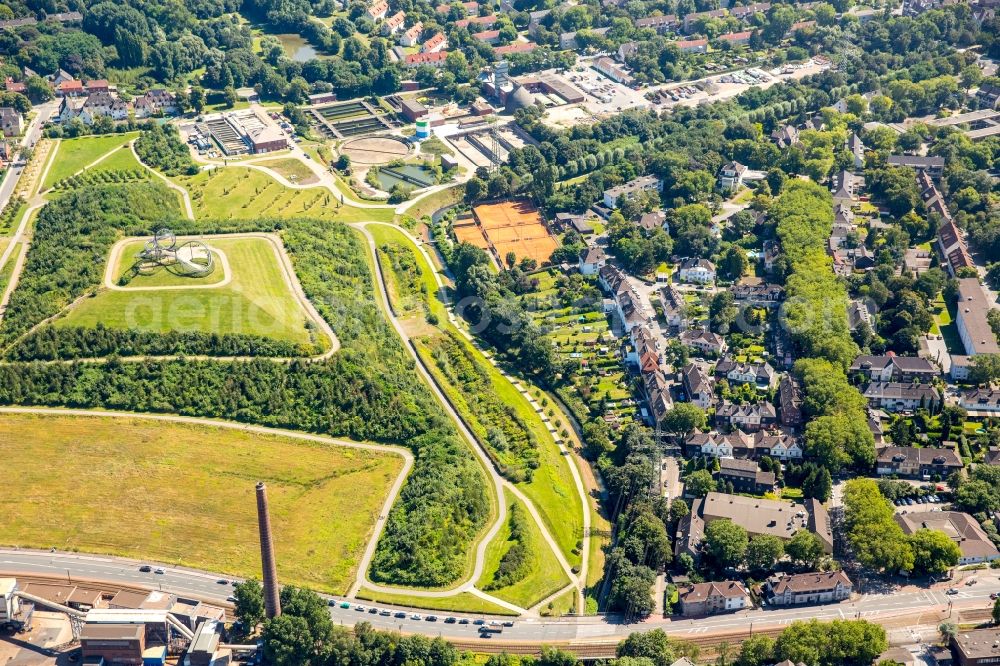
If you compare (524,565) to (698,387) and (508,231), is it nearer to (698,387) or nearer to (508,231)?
(698,387)

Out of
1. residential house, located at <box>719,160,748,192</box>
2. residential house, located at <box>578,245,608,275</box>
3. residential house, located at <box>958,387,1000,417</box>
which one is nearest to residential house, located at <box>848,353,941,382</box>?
residential house, located at <box>958,387,1000,417</box>

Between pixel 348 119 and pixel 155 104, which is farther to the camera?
pixel 348 119

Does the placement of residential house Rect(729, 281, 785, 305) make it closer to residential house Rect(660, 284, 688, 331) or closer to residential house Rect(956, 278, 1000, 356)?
residential house Rect(660, 284, 688, 331)

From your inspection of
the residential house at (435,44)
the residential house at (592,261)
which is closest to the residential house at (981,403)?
the residential house at (592,261)

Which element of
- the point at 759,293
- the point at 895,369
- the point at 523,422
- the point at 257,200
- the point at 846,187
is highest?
the point at 895,369

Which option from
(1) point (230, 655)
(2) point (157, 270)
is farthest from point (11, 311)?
(1) point (230, 655)

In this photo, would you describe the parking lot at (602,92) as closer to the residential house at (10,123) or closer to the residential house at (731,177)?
the residential house at (731,177)

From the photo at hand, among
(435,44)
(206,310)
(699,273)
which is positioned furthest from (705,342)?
(435,44)
